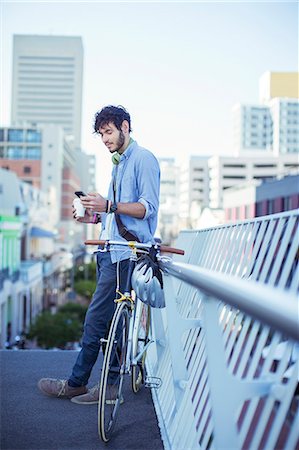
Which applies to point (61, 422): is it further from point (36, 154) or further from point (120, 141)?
point (36, 154)

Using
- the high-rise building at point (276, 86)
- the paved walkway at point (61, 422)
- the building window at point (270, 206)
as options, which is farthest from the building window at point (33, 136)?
the high-rise building at point (276, 86)

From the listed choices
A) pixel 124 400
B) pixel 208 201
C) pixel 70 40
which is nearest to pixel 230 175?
pixel 208 201

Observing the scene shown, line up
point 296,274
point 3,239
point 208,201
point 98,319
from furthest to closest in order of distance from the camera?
point 208,201
point 3,239
point 98,319
point 296,274

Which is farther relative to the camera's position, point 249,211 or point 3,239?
point 249,211

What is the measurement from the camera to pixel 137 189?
12.4 feet

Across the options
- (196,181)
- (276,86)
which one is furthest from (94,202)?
(276,86)

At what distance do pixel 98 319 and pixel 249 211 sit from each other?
4203 cm

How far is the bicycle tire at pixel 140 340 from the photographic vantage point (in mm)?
3539

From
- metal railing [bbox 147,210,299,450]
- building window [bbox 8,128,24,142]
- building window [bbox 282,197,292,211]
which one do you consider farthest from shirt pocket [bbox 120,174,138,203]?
building window [bbox 8,128,24,142]

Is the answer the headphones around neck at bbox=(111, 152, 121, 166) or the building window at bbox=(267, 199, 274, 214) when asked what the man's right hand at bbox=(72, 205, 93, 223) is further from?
the building window at bbox=(267, 199, 274, 214)

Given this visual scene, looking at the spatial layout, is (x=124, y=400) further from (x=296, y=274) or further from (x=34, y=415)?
(x=296, y=274)

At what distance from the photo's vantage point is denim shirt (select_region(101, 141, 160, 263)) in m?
3.64

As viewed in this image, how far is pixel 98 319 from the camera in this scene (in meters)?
3.70

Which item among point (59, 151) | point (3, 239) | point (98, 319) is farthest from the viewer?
point (59, 151)
